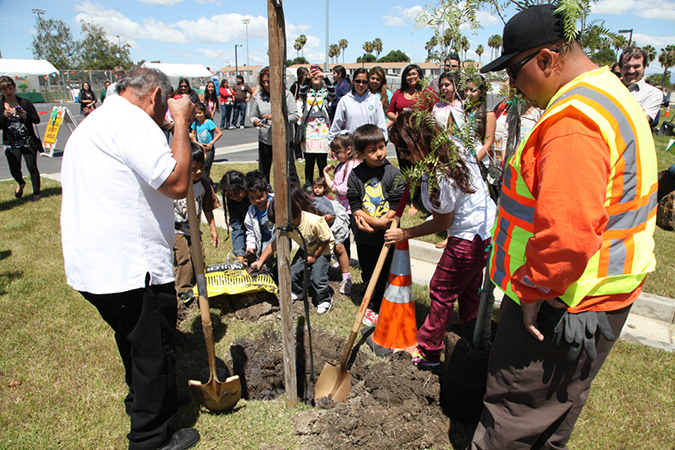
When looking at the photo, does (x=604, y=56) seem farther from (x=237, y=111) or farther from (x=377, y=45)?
(x=377, y=45)

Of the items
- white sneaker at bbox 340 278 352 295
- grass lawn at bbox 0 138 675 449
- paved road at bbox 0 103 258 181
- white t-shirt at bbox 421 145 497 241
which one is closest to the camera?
grass lawn at bbox 0 138 675 449

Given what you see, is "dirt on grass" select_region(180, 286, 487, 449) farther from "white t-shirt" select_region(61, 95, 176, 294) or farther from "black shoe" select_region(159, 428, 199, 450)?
"white t-shirt" select_region(61, 95, 176, 294)

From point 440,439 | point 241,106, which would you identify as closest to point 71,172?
point 440,439

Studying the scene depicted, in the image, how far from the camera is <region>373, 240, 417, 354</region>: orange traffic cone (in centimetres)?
326

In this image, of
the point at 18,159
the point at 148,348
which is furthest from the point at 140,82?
the point at 18,159

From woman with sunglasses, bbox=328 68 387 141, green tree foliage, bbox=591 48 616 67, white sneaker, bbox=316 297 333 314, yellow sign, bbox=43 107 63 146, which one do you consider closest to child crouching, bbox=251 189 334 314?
white sneaker, bbox=316 297 333 314

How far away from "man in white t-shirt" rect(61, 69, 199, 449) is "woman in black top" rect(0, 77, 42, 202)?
6.47 metres

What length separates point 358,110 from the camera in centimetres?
590

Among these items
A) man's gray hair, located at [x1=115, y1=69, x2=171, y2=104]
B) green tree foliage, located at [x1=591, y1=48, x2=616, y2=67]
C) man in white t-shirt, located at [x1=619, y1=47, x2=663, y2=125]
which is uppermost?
man in white t-shirt, located at [x1=619, y1=47, x2=663, y2=125]

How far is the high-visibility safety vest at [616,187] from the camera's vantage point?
1386 millimetres

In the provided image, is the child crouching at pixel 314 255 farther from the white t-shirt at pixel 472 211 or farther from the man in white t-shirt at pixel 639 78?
the man in white t-shirt at pixel 639 78

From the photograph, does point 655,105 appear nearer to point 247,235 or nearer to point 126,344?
point 247,235

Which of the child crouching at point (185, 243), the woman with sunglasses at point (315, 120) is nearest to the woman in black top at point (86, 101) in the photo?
the woman with sunglasses at point (315, 120)

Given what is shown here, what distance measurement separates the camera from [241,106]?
1864 cm
